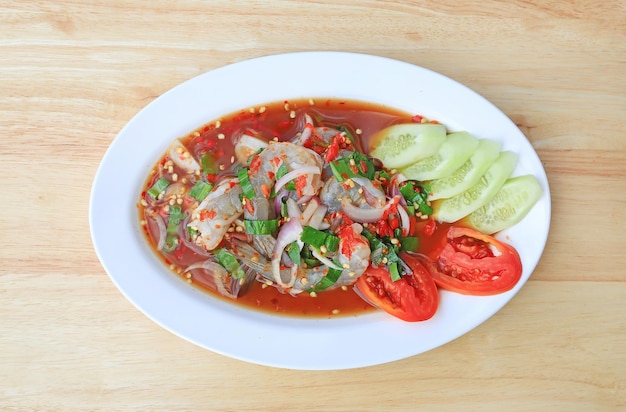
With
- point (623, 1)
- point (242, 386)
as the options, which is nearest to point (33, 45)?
point (242, 386)

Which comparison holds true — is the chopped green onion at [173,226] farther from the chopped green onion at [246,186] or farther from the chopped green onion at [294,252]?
the chopped green onion at [294,252]

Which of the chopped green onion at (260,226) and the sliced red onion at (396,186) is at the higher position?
the sliced red onion at (396,186)

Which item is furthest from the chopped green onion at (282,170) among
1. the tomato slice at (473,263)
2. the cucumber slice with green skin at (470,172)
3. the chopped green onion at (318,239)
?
the tomato slice at (473,263)

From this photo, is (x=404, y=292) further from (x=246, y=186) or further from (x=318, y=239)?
(x=246, y=186)

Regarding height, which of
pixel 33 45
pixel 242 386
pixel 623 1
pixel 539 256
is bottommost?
pixel 242 386

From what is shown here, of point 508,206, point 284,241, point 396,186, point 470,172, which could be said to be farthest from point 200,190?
point 508,206

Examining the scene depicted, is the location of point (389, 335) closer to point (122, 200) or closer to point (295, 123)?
point (295, 123)

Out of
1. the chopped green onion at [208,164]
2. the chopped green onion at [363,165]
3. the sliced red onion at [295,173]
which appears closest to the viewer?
the sliced red onion at [295,173]
